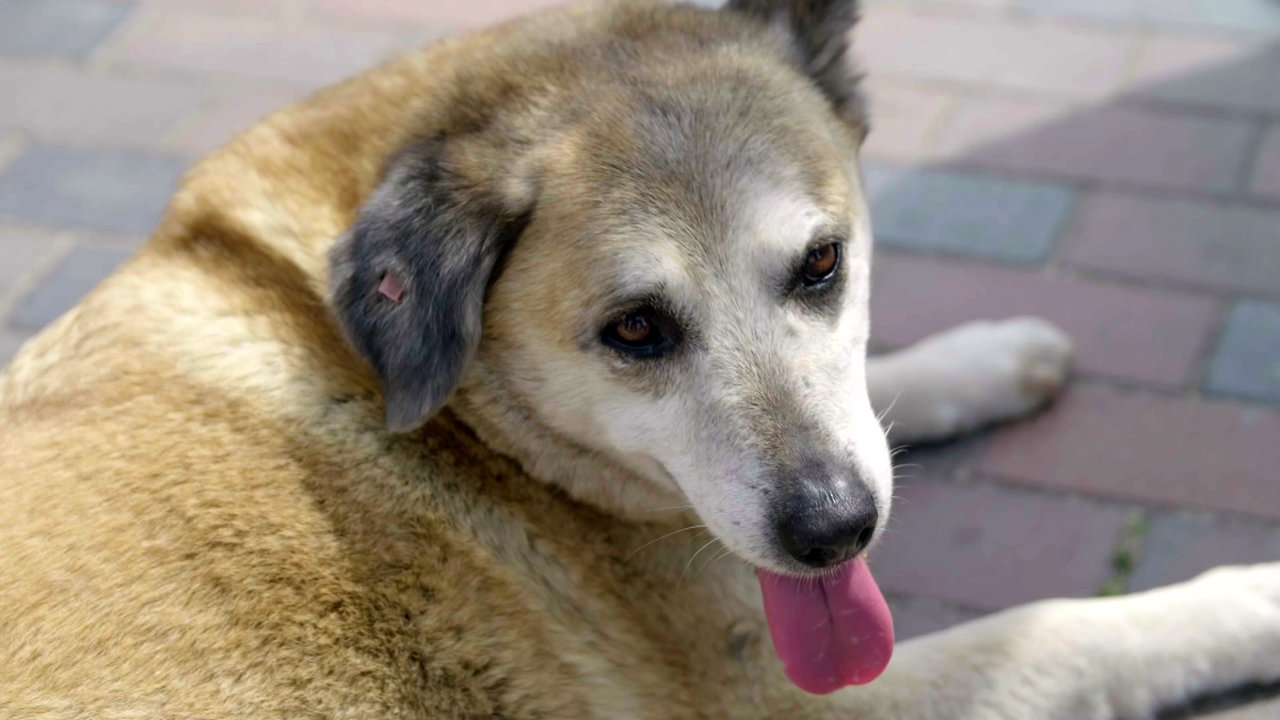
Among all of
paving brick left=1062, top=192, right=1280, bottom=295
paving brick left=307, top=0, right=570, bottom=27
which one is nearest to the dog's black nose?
paving brick left=1062, top=192, right=1280, bottom=295

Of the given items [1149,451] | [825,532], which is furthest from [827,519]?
[1149,451]

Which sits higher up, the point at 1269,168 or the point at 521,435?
the point at 521,435

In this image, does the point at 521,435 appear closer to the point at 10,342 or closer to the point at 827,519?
the point at 827,519

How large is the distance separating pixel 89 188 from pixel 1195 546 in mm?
3442

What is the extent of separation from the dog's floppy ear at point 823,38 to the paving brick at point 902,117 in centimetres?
168

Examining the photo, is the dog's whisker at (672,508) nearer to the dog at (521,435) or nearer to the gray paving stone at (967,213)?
the dog at (521,435)

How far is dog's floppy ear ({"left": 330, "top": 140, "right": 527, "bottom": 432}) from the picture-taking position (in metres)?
2.48

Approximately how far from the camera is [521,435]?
268cm

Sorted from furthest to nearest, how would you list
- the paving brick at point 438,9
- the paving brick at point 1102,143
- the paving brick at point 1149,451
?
the paving brick at point 438,9
the paving brick at point 1102,143
the paving brick at point 1149,451

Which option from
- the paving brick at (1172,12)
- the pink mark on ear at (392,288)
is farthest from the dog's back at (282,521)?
the paving brick at (1172,12)

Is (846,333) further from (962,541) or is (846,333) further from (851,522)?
(962,541)

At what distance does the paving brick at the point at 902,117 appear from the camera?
15.0ft

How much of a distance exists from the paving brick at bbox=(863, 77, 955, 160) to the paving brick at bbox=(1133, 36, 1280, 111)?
2.09 ft

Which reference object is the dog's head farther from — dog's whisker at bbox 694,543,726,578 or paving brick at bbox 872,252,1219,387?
paving brick at bbox 872,252,1219,387
